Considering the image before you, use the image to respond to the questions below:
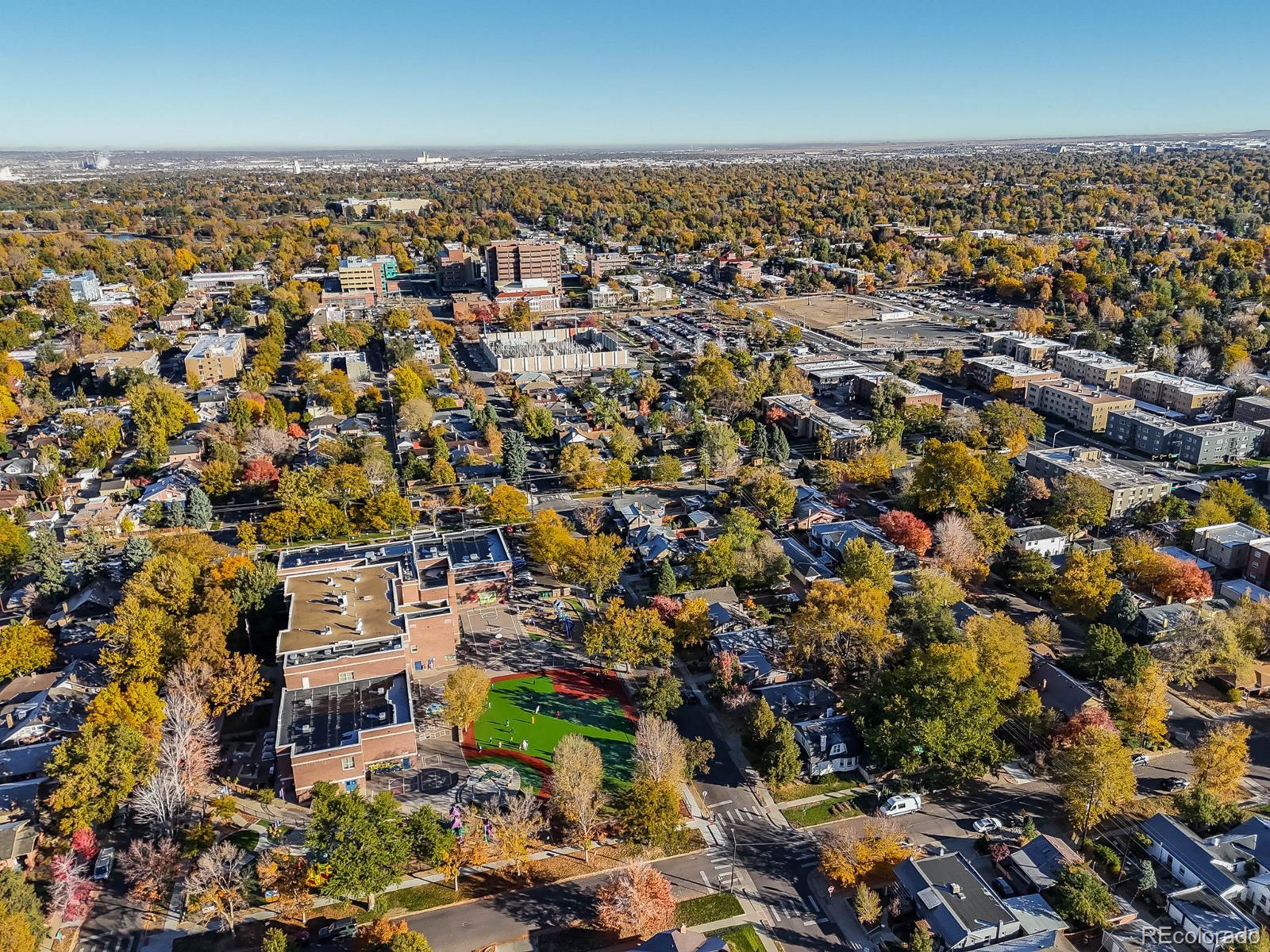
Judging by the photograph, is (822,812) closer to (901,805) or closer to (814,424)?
(901,805)

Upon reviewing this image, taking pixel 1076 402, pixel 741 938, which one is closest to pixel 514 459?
pixel 741 938

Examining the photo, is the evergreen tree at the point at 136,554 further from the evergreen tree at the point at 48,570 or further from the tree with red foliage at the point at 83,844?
the tree with red foliage at the point at 83,844

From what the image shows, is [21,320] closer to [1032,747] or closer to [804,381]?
[804,381]

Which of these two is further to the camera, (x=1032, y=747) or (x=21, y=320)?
(x=21, y=320)

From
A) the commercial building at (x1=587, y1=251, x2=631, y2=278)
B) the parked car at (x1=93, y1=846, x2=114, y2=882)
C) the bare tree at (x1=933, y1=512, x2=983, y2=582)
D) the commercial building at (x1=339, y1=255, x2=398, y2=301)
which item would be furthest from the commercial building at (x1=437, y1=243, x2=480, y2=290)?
the parked car at (x1=93, y1=846, x2=114, y2=882)

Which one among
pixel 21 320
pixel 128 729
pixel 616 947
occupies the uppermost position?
pixel 21 320

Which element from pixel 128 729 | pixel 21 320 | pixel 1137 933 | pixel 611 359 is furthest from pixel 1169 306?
pixel 21 320
